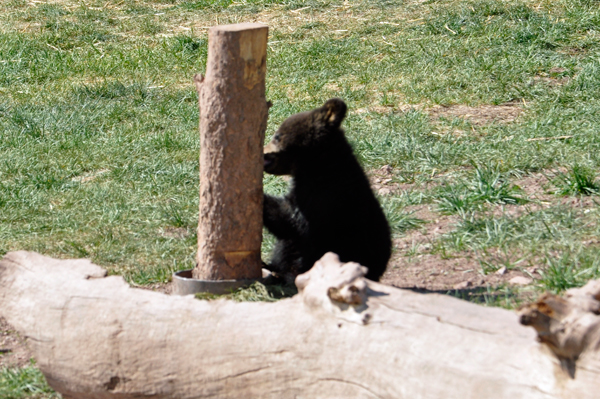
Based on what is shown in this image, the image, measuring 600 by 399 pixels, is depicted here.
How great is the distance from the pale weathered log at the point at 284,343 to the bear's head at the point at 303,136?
1.48 meters

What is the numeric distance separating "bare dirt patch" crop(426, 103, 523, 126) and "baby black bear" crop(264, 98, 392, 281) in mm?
3461

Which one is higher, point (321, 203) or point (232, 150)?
point (232, 150)

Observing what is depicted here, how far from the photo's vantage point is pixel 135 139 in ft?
25.2

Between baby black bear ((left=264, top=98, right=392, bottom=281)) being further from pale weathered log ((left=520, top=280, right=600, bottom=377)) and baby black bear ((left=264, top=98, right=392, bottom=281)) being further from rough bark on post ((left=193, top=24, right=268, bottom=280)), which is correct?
pale weathered log ((left=520, top=280, right=600, bottom=377))

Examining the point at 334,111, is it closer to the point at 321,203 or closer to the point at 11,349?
the point at 321,203

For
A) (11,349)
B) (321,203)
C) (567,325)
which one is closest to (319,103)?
(321,203)

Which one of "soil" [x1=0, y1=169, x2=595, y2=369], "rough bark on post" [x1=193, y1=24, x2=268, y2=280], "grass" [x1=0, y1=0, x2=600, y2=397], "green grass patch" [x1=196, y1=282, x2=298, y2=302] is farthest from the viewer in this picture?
"grass" [x1=0, y1=0, x2=600, y2=397]

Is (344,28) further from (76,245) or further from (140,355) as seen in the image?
(140,355)

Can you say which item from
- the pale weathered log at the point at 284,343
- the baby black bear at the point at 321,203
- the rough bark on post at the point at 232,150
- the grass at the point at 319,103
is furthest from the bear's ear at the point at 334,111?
the pale weathered log at the point at 284,343

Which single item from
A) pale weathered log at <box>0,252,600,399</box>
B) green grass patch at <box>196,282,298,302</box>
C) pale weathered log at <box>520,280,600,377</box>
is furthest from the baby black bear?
pale weathered log at <box>520,280,600,377</box>

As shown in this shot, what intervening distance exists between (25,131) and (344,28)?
213 inches

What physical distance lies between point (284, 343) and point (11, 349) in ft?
6.87

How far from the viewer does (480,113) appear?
7707mm

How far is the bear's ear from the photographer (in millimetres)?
4336
